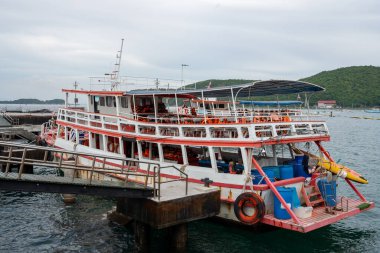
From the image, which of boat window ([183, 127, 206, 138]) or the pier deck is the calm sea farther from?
boat window ([183, 127, 206, 138])

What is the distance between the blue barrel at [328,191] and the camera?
1573 cm

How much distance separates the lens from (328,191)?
16016 millimetres

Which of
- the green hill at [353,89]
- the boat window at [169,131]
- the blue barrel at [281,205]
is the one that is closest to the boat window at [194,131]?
the boat window at [169,131]

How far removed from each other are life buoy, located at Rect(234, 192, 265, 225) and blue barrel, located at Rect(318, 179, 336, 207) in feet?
10.9

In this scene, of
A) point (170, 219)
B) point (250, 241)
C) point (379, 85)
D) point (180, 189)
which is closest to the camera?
point (170, 219)

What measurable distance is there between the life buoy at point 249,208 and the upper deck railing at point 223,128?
2336mm

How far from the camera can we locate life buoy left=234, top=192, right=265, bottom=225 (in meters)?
14.3

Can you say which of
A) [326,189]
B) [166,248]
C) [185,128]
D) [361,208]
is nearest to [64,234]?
[166,248]

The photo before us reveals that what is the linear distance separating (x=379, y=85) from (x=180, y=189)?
198 metres

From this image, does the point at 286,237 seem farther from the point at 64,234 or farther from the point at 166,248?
the point at 64,234

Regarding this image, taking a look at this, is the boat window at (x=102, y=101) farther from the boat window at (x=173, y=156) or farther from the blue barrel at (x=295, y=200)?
the blue barrel at (x=295, y=200)

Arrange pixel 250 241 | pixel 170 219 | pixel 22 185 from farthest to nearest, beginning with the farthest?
pixel 250 241
pixel 170 219
pixel 22 185

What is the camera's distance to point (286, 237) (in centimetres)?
1583

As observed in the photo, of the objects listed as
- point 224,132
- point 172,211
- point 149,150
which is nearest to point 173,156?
point 149,150
